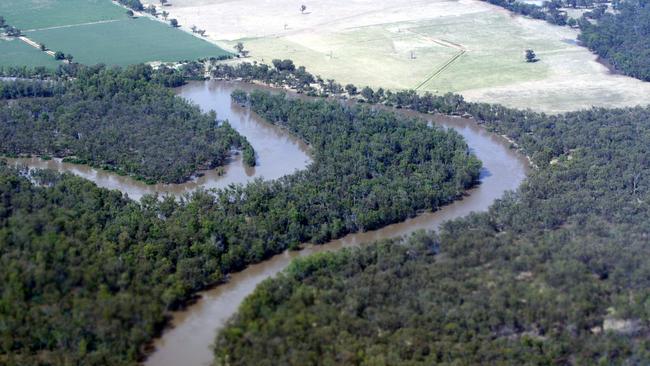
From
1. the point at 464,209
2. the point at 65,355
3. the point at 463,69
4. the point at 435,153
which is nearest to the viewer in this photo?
the point at 65,355

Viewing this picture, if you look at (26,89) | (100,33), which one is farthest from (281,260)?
(100,33)

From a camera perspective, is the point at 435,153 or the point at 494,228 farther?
the point at 435,153

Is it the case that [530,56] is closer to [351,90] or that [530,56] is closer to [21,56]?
[351,90]

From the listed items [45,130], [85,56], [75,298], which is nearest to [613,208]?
[75,298]

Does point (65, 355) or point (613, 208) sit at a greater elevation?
point (613, 208)

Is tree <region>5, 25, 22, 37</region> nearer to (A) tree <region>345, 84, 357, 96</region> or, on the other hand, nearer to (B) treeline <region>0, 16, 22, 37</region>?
(B) treeline <region>0, 16, 22, 37</region>

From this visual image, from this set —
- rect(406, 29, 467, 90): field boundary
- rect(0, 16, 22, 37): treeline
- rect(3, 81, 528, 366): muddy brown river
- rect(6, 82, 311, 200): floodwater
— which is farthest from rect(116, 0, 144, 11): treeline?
rect(6, 82, 311, 200): floodwater

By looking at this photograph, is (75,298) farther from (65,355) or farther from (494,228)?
(494,228)

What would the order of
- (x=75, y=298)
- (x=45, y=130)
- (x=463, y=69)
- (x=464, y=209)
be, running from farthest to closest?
(x=463, y=69) < (x=45, y=130) < (x=464, y=209) < (x=75, y=298)
